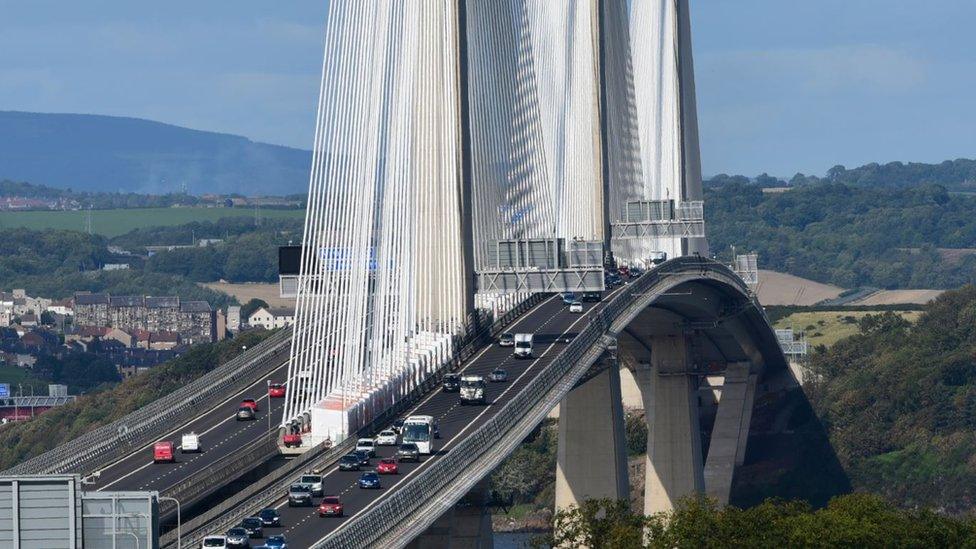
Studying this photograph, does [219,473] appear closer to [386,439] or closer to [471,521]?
[386,439]

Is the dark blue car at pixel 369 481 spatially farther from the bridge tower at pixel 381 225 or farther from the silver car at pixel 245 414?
the silver car at pixel 245 414

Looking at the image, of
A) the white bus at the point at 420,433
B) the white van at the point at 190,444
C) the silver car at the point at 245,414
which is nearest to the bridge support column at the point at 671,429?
the silver car at the point at 245,414

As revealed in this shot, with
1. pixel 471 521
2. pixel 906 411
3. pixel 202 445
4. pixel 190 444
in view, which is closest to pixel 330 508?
pixel 471 521

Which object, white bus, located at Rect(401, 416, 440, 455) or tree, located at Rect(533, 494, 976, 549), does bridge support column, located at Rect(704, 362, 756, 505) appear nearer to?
tree, located at Rect(533, 494, 976, 549)

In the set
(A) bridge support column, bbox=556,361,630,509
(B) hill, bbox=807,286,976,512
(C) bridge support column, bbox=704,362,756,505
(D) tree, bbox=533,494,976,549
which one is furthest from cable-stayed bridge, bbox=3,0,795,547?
(B) hill, bbox=807,286,976,512

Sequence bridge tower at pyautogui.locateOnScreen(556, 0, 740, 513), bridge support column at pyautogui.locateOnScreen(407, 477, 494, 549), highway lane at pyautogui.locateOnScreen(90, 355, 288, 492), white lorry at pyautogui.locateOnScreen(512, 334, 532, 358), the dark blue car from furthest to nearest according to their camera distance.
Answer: bridge tower at pyautogui.locateOnScreen(556, 0, 740, 513) < white lorry at pyautogui.locateOnScreen(512, 334, 532, 358) < bridge support column at pyautogui.locateOnScreen(407, 477, 494, 549) < highway lane at pyautogui.locateOnScreen(90, 355, 288, 492) < the dark blue car

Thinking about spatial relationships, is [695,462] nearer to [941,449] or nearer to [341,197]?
[941,449]

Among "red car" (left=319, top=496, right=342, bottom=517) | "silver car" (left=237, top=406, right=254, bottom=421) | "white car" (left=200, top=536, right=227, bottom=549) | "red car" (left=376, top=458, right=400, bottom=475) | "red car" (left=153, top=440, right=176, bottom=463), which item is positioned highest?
"silver car" (left=237, top=406, right=254, bottom=421)
